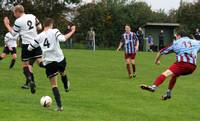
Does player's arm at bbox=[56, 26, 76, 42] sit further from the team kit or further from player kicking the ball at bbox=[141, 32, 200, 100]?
player kicking the ball at bbox=[141, 32, 200, 100]

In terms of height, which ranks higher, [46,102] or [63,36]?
[63,36]

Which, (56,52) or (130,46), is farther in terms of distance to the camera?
(130,46)

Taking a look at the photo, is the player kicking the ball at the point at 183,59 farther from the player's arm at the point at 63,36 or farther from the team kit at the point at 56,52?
the player's arm at the point at 63,36

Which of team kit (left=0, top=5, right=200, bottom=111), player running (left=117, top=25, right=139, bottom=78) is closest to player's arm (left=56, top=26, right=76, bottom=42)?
team kit (left=0, top=5, right=200, bottom=111)

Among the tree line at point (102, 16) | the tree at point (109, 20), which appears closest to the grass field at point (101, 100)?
the tree at point (109, 20)

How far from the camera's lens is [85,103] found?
15.1 m

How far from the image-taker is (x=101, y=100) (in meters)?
16.0

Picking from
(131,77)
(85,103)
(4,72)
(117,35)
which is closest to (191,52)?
(85,103)

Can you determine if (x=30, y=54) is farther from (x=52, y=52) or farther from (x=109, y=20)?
(x=109, y=20)

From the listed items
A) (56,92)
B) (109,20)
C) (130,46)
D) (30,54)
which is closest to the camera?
(56,92)

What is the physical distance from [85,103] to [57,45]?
2.62m

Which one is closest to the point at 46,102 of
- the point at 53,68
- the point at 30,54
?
the point at 53,68

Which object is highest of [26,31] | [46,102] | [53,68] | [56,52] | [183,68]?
[26,31]

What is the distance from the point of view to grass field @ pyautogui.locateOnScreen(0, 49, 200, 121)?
13.0 metres
